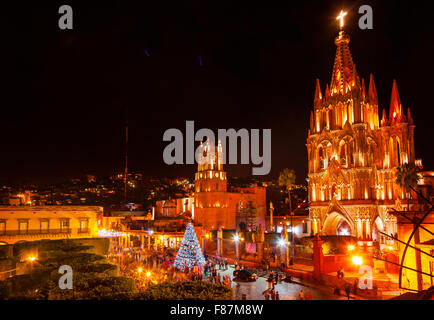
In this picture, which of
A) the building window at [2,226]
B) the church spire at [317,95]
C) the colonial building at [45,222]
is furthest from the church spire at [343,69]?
the building window at [2,226]

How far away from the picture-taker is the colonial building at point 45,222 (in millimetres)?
31422

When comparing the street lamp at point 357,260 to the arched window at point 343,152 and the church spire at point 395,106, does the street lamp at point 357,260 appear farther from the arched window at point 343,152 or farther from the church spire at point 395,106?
the church spire at point 395,106

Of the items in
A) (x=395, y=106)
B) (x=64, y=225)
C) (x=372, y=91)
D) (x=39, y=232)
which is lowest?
(x=39, y=232)

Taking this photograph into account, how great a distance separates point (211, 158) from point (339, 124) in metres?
23.0

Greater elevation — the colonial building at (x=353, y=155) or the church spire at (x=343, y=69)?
the church spire at (x=343, y=69)

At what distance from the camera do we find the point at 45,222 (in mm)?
33656

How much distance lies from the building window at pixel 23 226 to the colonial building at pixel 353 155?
107 ft

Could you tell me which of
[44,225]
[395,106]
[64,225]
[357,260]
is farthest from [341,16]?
[44,225]

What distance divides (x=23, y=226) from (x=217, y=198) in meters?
31.0

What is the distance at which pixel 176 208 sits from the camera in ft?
243

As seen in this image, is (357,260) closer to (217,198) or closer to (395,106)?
(395,106)
